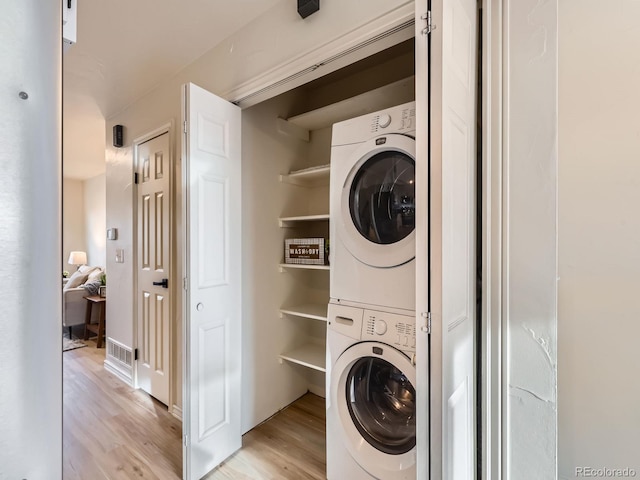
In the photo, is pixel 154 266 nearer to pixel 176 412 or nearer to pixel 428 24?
pixel 176 412

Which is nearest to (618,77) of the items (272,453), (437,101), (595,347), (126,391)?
(437,101)

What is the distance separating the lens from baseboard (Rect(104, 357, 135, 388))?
2.77 m

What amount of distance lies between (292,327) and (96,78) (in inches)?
96.1

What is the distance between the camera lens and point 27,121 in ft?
0.76

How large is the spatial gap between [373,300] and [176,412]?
1.85m

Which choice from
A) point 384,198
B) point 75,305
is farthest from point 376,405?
point 75,305

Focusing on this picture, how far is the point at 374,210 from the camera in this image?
4.89 feet

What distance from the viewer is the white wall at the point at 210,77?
1419 millimetres

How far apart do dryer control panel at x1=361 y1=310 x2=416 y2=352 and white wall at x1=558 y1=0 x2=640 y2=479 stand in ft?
2.10

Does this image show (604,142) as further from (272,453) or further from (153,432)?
(153,432)

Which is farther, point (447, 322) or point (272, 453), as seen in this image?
point (272, 453)

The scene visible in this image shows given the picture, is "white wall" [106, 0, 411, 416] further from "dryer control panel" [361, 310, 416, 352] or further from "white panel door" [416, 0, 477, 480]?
"dryer control panel" [361, 310, 416, 352]
